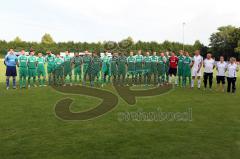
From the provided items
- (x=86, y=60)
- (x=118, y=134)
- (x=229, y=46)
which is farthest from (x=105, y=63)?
(x=229, y=46)

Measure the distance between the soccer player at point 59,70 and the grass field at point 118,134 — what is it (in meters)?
7.74

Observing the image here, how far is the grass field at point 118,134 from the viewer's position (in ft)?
20.7

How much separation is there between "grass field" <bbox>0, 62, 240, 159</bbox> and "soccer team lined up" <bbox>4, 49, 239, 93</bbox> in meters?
6.25

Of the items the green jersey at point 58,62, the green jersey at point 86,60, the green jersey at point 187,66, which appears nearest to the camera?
the green jersey at point 187,66

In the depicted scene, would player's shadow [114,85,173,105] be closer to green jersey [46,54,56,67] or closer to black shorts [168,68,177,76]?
black shorts [168,68,177,76]

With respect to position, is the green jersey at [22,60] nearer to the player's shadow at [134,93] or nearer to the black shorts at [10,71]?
the black shorts at [10,71]

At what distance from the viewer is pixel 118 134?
776cm

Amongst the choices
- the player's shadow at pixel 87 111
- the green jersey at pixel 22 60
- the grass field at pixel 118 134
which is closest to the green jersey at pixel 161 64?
the player's shadow at pixel 87 111

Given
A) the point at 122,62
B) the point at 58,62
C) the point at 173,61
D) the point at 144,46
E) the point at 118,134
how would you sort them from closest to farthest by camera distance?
the point at 118,134
the point at 173,61
the point at 58,62
the point at 122,62
the point at 144,46

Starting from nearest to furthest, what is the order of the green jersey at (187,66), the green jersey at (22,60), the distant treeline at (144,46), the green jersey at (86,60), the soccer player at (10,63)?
the soccer player at (10,63), the green jersey at (22,60), the green jersey at (187,66), the green jersey at (86,60), the distant treeline at (144,46)

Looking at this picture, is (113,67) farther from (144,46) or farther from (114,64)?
(144,46)

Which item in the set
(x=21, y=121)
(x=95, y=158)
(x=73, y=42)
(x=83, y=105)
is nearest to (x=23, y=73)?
(x=83, y=105)

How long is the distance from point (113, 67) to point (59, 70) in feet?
11.3

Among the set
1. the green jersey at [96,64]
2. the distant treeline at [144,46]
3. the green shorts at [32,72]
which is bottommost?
the green shorts at [32,72]
